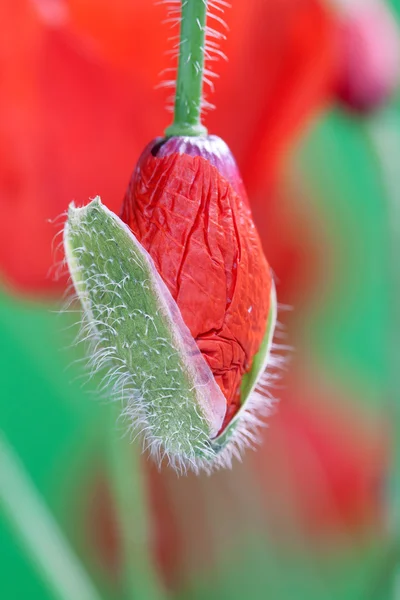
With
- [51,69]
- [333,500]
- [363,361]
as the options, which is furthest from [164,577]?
[51,69]

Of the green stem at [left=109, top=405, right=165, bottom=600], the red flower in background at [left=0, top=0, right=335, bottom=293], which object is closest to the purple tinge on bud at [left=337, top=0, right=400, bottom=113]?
the red flower in background at [left=0, top=0, right=335, bottom=293]

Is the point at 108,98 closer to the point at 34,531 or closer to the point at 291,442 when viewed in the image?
the point at 34,531

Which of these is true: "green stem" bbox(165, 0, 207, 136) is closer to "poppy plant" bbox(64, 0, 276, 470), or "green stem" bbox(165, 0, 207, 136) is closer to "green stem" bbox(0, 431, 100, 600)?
"poppy plant" bbox(64, 0, 276, 470)

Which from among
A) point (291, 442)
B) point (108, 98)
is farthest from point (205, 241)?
point (291, 442)

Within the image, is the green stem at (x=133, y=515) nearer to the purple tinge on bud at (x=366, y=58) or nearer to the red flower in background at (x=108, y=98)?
the red flower in background at (x=108, y=98)

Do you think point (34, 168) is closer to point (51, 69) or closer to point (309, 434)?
point (51, 69)
